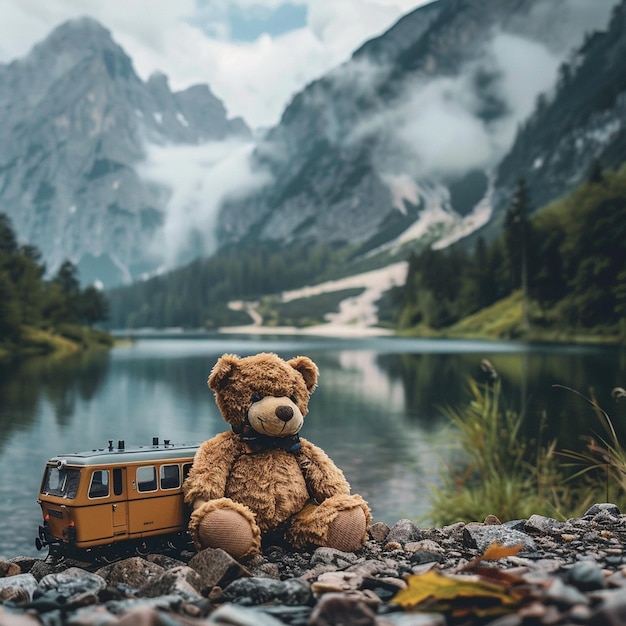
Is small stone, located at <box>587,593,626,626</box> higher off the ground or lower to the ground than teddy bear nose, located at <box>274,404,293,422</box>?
lower

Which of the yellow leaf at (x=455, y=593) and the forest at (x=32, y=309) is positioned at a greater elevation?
the forest at (x=32, y=309)

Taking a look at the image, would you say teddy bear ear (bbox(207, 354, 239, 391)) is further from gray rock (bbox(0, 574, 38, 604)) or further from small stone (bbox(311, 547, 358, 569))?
gray rock (bbox(0, 574, 38, 604))

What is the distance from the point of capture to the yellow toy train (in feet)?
16.6

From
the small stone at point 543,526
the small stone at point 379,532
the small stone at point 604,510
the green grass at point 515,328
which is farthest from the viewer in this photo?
the green grass at point 515,328

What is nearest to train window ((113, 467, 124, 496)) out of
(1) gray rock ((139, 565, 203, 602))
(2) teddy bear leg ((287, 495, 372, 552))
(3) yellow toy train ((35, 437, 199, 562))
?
(3) yellow toy train ((35, 437, 199, 562))

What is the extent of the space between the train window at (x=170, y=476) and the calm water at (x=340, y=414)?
4.41 meters

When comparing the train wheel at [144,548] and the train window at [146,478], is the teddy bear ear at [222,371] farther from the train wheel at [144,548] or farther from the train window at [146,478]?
the train wheel at [144,548]

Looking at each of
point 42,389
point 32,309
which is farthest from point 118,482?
point 32,309

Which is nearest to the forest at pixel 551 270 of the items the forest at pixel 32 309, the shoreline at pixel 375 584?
the forest at pixel 32 309

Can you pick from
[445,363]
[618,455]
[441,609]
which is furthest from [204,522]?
[445,363]

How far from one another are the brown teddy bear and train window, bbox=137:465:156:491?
0.26m

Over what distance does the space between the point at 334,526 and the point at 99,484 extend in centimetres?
177

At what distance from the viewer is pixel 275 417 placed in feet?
18.2

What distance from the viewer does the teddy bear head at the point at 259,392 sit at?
5.59 metres
